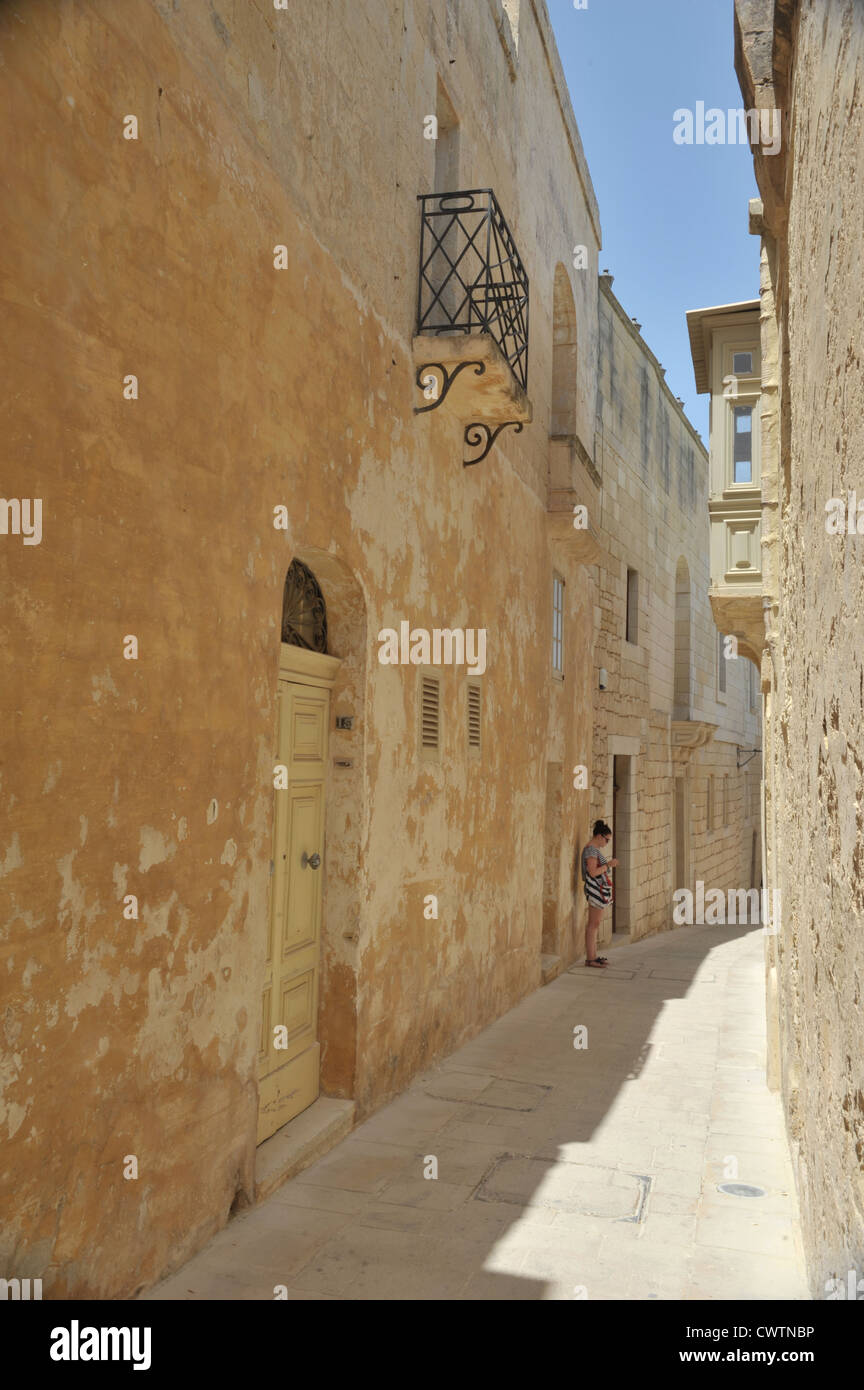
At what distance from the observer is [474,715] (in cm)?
816

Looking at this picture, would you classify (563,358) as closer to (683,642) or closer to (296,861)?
(683,642)

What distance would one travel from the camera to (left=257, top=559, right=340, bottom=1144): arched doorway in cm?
504

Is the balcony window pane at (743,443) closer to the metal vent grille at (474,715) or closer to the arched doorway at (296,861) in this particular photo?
the metal vent grille at (474,715)

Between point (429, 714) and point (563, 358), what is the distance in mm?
6881

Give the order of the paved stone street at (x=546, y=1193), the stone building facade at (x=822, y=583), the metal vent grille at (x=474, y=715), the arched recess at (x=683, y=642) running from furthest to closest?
the arched recess at (x=683, y=642)
the metal vent grille at (x=474, y=715)
the paved stone street at (x=546, y=1193)
the stone building facade at (x=822, y=583)

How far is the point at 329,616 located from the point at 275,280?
183 cm

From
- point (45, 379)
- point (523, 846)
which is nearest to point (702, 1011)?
point (523, 846)

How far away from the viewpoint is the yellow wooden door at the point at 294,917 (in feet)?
16.5

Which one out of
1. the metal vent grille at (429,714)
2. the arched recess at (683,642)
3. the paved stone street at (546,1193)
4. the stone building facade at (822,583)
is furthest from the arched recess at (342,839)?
the arched recess at (683,642)

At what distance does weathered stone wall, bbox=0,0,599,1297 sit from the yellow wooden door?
0.50ft

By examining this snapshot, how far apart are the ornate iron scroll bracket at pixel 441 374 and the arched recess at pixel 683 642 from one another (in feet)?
41.8

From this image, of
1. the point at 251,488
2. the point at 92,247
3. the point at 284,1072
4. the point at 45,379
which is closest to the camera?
the point at 45,379
